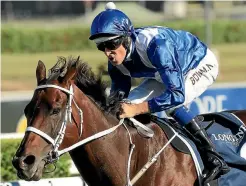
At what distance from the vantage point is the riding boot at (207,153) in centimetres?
376

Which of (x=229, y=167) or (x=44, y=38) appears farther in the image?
(x=44, y=38)

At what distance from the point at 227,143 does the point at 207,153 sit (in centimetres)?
20

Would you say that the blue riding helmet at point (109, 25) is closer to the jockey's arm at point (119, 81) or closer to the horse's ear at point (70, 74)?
the horse's ear at point (70, 74)

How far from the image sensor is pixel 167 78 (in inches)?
137

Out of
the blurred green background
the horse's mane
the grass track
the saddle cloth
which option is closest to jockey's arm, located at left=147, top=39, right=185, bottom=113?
the horse's mane

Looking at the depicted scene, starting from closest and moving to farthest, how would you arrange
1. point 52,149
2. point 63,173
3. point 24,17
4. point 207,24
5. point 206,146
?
point 52,149 → point 206,146 → point 63,173 → point 207,24 → point 24,17

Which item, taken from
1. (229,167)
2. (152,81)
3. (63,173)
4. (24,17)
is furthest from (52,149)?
(24,17)

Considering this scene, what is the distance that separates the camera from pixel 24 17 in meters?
24.9

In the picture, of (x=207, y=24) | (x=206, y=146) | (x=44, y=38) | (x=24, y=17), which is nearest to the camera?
(x=206, y=146)

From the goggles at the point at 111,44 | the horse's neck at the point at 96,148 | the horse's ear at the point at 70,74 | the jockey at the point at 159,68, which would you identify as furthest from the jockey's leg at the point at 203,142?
the horse's ear at the point at 70,74

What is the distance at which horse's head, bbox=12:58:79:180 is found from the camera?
10.0 ft

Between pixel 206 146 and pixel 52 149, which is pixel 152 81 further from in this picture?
pixel 52 149

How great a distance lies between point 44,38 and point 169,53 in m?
17.4

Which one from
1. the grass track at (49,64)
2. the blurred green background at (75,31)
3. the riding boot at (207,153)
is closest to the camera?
the riding boot at (207,153)
